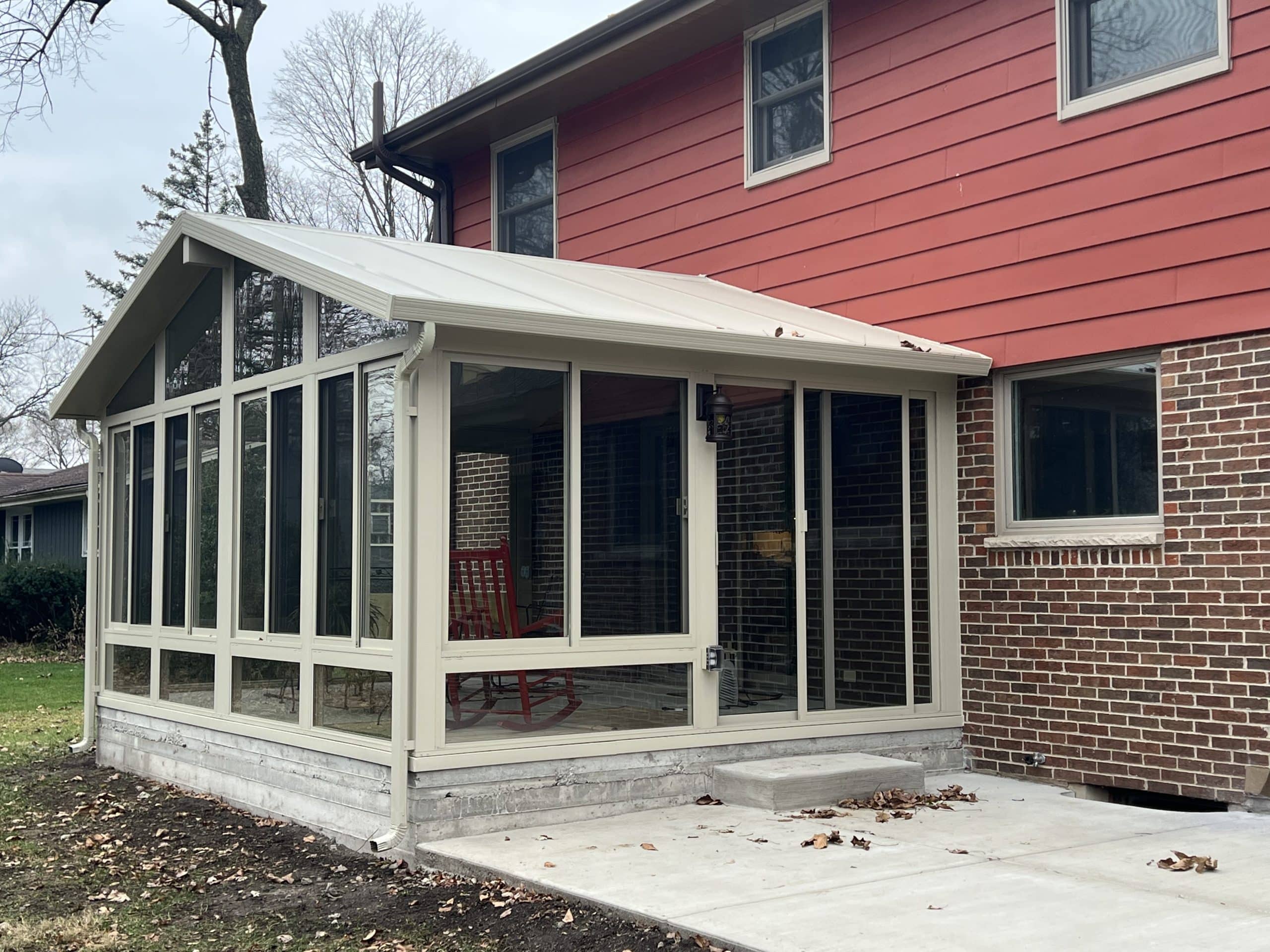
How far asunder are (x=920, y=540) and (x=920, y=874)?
2.99 metres

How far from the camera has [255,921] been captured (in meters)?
5.31

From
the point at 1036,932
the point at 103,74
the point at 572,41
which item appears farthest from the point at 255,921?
the point at 103,74

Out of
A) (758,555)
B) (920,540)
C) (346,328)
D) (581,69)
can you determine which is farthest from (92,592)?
(920,540)

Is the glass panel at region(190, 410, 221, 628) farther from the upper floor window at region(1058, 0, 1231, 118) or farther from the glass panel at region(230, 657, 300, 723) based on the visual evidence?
the upper floor window at region(1058, 0, 1231, 118)

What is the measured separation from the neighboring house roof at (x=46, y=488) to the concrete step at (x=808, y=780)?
58.2ft

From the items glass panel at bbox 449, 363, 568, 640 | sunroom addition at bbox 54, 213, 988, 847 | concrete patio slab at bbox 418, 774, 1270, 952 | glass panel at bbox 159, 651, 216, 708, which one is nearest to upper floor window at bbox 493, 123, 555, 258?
sunroom addition at bbox 54, 213, 988, 847

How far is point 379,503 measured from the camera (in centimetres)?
639

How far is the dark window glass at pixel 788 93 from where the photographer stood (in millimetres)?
9086

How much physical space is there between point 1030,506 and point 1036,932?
3673mm

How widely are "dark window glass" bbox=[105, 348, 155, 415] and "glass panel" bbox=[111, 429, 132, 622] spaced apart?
0.19m

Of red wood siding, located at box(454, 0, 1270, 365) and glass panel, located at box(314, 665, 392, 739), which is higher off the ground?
red wood siding, located at box(454, 0, 1270, 365)

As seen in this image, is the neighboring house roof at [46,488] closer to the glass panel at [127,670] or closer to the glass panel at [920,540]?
the glass panel at [127,670]

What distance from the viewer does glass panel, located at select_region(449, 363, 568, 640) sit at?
6.27 meters

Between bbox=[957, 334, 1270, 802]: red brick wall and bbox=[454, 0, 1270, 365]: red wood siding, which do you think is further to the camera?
bbox=[454, 0, 1270, 365]: red wood siding
